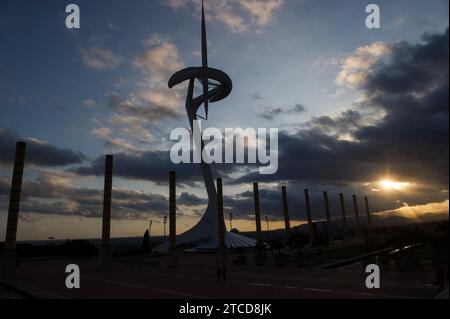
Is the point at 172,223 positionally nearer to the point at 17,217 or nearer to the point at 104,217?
the point at 104,217

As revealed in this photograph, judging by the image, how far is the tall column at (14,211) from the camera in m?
25.6

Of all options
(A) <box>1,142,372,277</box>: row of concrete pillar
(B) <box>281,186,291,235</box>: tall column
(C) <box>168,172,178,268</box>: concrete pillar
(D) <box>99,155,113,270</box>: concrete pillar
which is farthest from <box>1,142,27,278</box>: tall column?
(B) <box>281,186,291,235</box>: tall column

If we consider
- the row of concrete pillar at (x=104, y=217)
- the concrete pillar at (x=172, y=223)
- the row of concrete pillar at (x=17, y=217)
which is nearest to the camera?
the row of concrete pillar at (x=17, y=217)

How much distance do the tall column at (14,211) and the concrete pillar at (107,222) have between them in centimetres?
687

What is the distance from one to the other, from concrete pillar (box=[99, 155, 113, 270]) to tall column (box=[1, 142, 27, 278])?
6870 millimetres

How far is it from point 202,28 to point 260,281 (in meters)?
51.7

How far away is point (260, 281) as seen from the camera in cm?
2194

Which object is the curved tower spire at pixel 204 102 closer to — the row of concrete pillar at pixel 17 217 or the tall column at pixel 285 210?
the tall column at pixel 285 210

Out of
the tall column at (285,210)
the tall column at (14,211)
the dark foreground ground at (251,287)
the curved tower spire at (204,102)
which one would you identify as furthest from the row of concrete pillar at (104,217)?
the curved tower spire at (204,102)

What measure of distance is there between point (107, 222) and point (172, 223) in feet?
19.0

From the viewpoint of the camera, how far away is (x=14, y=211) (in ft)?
90.8

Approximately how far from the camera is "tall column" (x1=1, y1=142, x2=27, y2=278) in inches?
1008
